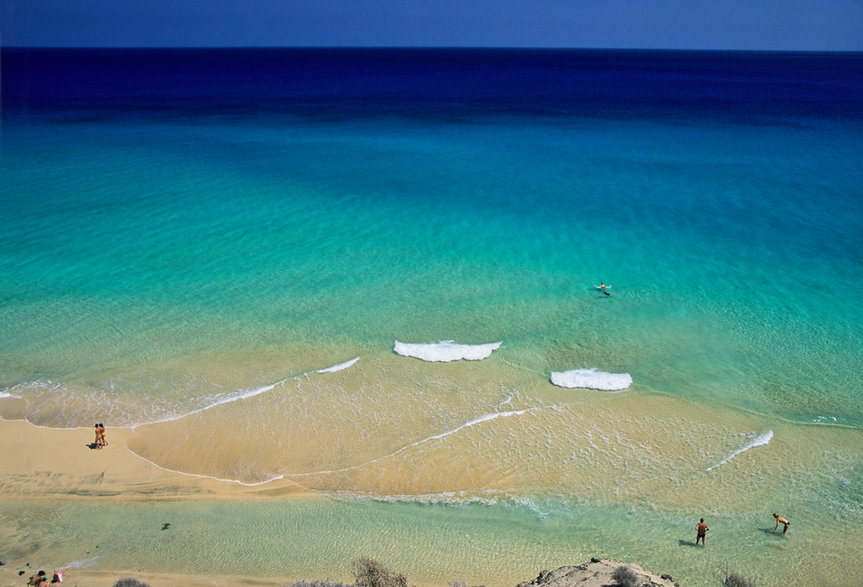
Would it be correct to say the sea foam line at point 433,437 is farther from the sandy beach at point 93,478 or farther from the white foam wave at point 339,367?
the white foam wave at point 339,367

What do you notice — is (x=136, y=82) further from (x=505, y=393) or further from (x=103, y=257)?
(x=505, y=393)

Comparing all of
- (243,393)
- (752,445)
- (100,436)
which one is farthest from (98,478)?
(752,445)

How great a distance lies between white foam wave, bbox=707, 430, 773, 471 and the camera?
56.7 feet

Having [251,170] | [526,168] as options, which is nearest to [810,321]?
[526,168]

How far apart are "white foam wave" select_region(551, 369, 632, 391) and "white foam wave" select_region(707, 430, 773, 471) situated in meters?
3.99

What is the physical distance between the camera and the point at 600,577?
1181cm

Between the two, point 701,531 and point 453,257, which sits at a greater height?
point 453,257

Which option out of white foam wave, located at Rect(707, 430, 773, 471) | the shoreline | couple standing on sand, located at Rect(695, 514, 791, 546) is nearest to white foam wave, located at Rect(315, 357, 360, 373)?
the shoreline

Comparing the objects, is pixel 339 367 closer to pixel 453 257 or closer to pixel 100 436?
pixel 100 436

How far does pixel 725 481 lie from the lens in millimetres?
16609

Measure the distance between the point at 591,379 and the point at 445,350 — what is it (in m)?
5.15

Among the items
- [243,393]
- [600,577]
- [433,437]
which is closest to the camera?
[600,577]

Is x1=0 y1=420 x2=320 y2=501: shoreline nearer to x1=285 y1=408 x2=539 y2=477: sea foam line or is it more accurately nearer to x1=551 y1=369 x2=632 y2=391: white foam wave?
x1=285 y1=408 x2=539 y2=477: sea foam line

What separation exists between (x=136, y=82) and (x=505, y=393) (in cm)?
10867
